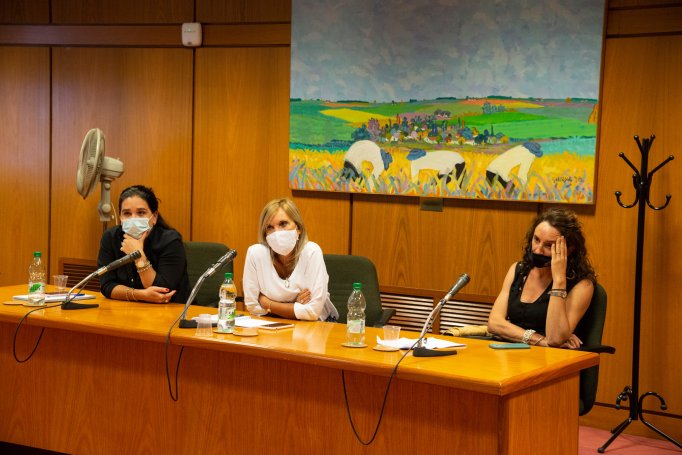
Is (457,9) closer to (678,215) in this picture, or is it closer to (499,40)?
(499,40)

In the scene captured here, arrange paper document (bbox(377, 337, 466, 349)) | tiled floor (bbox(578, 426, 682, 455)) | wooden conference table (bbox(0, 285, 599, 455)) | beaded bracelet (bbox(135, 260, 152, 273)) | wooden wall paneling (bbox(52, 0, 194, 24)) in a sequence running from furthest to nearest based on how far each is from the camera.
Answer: wooden wall paneling (bbox(52, 0, 194, 24)) → tiled floor (bbox(578, 426, 682, 455)) → beaded bracelet (bbox(135, 260, 152, 273)) → paper document (bbox(377, 337, 466, 349)) → wooden conference table (bbox(0, 285, 599, 455))

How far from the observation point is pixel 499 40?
5137 millimetres

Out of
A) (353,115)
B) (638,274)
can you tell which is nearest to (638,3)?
(638,274)

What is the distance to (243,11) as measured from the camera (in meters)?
5.89

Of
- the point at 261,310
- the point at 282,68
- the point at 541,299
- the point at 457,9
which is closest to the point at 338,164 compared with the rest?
the point at 282,68

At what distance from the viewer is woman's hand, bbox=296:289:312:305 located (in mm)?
4215

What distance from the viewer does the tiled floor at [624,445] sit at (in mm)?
4625

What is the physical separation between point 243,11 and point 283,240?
231cm

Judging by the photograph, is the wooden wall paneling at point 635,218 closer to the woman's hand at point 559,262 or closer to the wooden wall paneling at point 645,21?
the wooden wall paneling at point 645,21

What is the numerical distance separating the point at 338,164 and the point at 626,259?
6.15 ft

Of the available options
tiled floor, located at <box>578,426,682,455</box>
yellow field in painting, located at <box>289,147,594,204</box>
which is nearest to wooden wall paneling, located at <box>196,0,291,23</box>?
yellow field in painting, located at <box>289,147,594,204</box>

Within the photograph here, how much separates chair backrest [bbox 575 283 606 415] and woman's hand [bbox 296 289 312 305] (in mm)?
1282

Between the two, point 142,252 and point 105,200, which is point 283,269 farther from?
point 105,200

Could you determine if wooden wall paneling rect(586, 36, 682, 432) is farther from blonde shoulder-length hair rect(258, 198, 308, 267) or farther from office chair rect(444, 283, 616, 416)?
blonde shoulder-length hair rect(258, 198, 308, 267)
